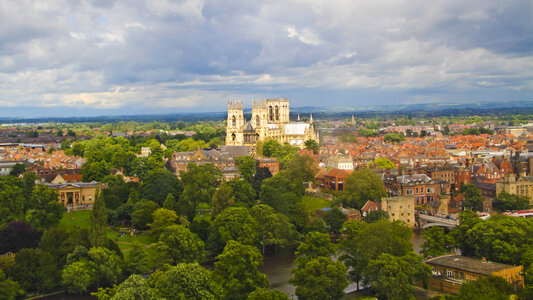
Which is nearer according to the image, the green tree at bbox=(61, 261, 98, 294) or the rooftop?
the rooftop

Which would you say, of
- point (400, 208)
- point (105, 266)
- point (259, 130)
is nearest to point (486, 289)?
point (400, 208)

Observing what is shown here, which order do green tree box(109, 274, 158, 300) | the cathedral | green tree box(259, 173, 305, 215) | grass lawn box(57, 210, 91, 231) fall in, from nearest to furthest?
1. green tree box(109, 274, 158, 300)
2. grass lawn box(57, 210, 91, 231)
3. green tree box(259, 173, 305, 215)
4. the cathedral

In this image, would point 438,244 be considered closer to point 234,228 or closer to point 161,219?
point 234,228

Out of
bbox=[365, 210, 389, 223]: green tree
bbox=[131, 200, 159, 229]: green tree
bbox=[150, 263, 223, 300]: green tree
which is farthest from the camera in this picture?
bbox=[365, 210, 389, 223]: green tree

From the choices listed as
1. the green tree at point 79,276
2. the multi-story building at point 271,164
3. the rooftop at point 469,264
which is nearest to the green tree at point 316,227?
the rooftop at point 469,264

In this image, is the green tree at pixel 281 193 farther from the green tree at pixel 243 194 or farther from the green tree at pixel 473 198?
the green tree at pixel 473 198

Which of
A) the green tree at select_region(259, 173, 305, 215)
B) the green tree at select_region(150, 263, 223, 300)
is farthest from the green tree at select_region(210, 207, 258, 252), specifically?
the green tree at select_region(150, 263, 223, 300)

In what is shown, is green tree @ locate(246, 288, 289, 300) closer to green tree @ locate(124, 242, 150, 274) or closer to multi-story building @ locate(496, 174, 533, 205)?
green tree @ locate(124, 242, 150, 274)
